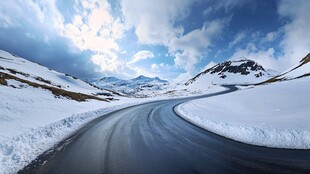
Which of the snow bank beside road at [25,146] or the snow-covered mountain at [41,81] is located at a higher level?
the snow-covered mountain at [41,81]

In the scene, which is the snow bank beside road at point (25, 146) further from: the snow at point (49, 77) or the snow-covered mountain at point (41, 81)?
the snow at point (49, 77)

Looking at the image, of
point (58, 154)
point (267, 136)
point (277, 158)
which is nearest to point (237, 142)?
point (267, 136)

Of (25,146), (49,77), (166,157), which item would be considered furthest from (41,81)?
(166,157)

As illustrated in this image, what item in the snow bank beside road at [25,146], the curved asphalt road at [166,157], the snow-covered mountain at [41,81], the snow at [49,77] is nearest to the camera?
the curved asphalt road at [166,157]

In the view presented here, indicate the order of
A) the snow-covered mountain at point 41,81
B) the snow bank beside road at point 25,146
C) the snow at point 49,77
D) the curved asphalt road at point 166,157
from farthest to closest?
the snow at point 49,77 < the snow-covered mountain at point 41,81 < the snow bank beside road at point 25,146 < the curved asphalt road at point 166,157

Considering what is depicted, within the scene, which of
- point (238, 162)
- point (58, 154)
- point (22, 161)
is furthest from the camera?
point (58, 154)

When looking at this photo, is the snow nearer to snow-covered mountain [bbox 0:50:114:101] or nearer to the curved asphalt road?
snow-covered mountain [bbox 0:50:114:101]

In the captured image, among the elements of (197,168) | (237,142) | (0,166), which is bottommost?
(0,166)

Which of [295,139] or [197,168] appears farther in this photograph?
[295,139]

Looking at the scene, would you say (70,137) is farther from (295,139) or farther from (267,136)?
(295,139)

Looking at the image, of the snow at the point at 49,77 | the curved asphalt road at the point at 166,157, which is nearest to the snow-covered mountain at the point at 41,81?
the snow at the point at 49,77

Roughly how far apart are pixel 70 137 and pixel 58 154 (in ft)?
10.1

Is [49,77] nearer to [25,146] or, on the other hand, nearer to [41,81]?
[41,81]

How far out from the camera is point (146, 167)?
5996 mm
